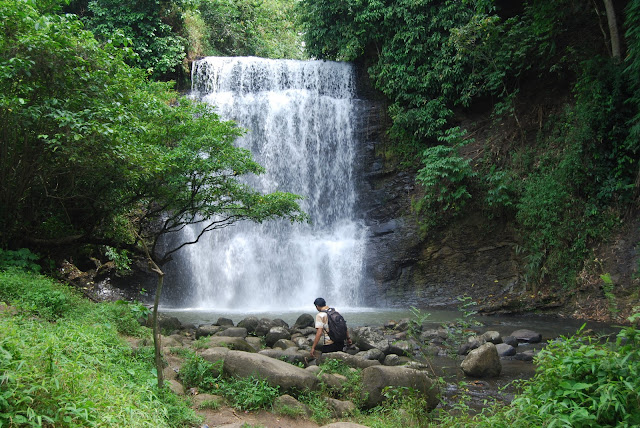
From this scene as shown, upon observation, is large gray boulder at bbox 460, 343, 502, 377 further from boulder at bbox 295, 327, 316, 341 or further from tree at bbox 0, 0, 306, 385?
tree at bbox 0, 0, 306, 385

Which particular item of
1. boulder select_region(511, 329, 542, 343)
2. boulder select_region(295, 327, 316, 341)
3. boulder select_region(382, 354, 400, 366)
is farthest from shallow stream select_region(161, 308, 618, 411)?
boulder select_region(295, 327, 316, 341)

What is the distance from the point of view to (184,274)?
50.9 feet

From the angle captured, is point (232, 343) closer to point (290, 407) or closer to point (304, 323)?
point (290, 407)

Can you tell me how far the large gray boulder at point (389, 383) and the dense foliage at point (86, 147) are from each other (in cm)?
430

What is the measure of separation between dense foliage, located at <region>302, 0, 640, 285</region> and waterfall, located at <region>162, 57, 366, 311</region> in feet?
6.34

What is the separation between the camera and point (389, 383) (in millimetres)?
5355

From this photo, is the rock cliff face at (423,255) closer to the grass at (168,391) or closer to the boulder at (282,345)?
the boulder at (282,345)

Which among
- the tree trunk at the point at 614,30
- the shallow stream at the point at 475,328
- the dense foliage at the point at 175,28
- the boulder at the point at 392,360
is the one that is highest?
the dense foliage at the point at 175,28

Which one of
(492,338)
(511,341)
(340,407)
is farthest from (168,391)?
(511,341)

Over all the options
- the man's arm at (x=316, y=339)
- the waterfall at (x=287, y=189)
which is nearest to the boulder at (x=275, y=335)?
the man's arm at (x=316, y=339)

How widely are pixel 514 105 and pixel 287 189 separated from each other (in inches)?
317

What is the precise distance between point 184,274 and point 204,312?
2.47 metres

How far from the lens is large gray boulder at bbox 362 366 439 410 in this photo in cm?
529

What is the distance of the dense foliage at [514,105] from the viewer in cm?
1219
